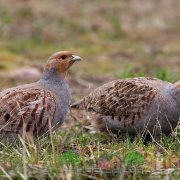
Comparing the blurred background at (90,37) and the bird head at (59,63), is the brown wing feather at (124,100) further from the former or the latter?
the blurred background at (90,37)

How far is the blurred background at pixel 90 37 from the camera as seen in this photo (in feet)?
42.4

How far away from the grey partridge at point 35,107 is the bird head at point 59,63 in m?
0.09

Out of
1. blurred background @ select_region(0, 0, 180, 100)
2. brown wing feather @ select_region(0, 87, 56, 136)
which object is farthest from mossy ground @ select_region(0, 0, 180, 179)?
brown wing feather @ select_region(0, 87, 56, 136)

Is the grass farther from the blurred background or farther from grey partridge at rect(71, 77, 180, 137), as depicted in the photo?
the blurred background

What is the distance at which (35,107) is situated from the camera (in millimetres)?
5770

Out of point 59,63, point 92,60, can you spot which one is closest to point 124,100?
point 59,63

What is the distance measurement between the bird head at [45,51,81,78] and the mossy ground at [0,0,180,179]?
2.01ft

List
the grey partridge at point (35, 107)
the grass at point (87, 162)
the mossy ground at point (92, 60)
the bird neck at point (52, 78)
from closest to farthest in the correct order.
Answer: the grass at point (87, 162) < the mossy ground at point (92, 60) < the grey partridge at point (35, 107) < the bird neck at point (52, 78)

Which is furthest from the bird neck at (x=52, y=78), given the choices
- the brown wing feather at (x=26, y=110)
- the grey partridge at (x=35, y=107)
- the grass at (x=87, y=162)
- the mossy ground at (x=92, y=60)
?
the grass at (x=87, y=162)

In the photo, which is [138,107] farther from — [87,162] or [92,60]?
[92,60]

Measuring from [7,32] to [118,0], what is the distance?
24.0 feet

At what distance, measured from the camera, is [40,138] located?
587cm

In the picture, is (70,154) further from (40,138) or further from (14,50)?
(14,50)

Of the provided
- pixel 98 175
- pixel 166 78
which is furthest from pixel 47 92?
pixel 166 78
